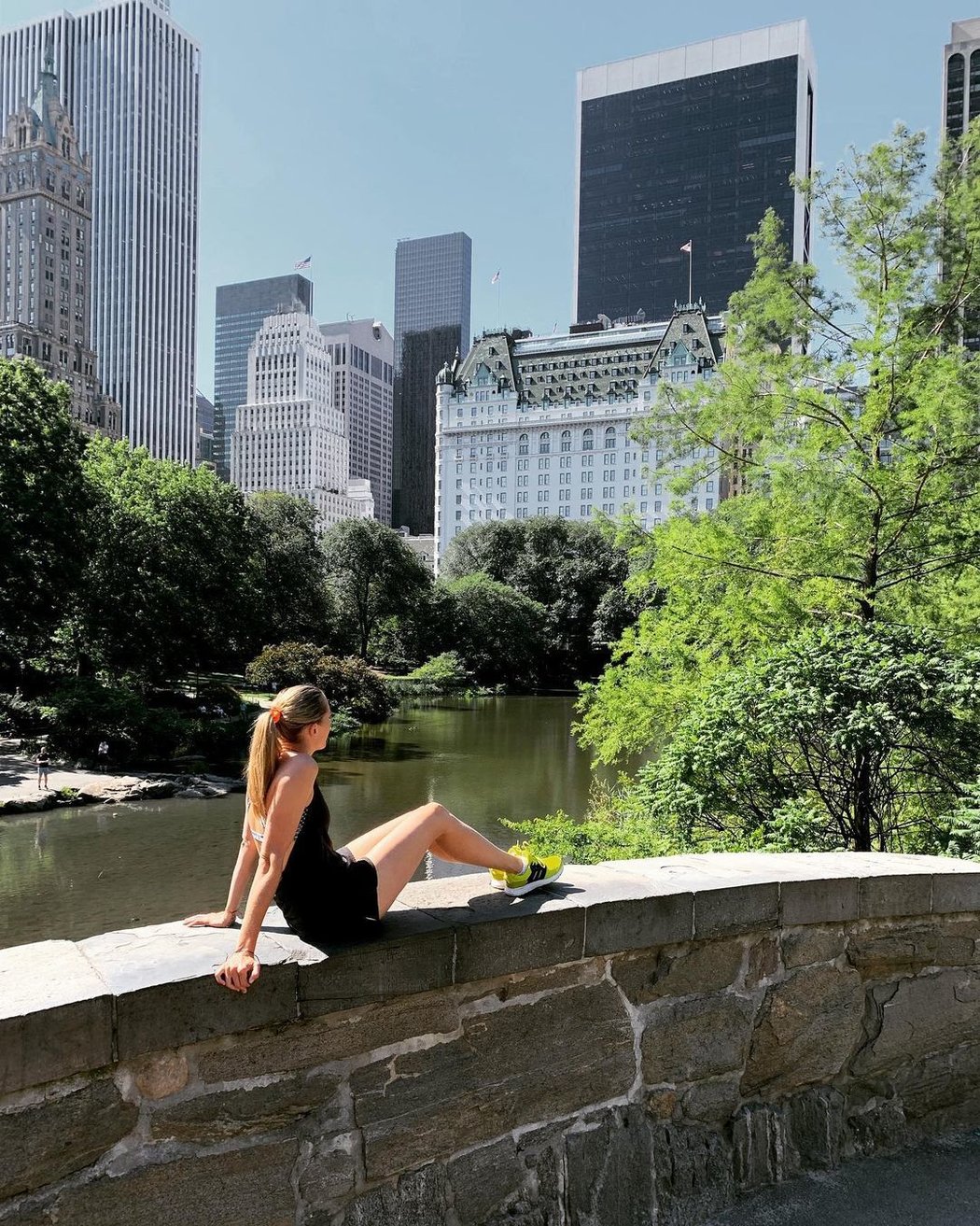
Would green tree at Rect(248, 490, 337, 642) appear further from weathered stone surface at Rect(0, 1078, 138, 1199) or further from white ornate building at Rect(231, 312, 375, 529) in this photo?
white ornate building at Rect(231, 312, 375, 529)

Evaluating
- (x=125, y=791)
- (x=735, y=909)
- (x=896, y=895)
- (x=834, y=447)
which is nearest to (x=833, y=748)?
(x=896, y=895)

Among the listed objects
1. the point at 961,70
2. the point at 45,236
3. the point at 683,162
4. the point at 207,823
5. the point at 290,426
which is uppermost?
the point at 683,162

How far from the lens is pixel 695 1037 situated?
10.0ft

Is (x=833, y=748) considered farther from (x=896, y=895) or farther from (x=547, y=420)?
(x=547, y=420)

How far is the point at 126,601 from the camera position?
30266 millimetres

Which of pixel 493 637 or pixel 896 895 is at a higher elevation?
pixel 493 637

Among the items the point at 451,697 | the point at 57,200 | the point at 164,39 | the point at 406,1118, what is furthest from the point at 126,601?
the point at 164,39

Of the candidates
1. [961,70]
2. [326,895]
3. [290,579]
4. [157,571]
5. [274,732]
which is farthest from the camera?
[961,70]

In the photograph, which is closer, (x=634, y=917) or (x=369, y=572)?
(x=634, y=917)

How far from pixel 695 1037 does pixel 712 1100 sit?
239 millimetres

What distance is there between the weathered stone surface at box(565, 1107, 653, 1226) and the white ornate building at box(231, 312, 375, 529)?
165 meters

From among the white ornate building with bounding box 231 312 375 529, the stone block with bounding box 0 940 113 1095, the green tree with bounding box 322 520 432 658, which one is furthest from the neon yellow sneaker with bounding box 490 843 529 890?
the white ornate building with bounding box 231 312 375 529

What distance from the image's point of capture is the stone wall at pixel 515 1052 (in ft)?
7.13

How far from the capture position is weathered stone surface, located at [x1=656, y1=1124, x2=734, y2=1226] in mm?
2943
